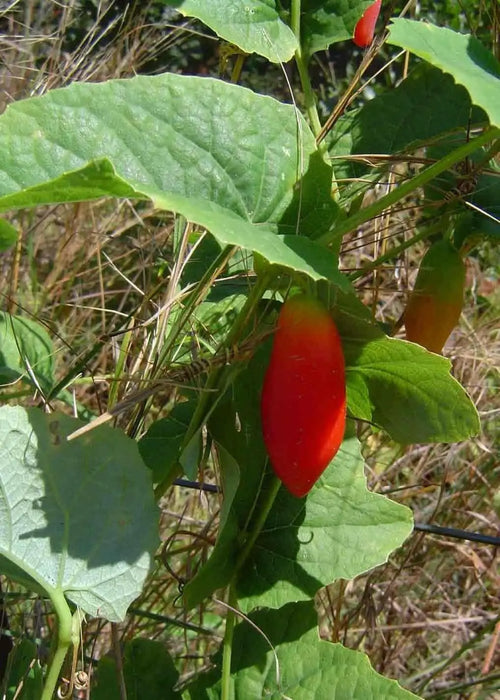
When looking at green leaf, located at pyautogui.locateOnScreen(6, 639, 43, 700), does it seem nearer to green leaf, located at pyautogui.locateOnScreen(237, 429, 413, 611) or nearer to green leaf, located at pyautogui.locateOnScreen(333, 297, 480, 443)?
green leaf, located at pyautogui.locateOnScreen(237, 429, 413, 611)

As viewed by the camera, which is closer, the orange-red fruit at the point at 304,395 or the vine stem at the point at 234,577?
the orange-red fruit at the point at 304,395

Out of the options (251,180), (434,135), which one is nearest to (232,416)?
(251,180)

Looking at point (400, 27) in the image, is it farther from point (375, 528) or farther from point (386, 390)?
point (375, 528)

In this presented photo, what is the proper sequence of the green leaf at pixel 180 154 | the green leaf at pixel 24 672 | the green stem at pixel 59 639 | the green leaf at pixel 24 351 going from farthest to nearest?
1. the green leaf at pixel 24 351
2. the green leaf at pixel 24 672
3. the green stem at pixel 59 639
4. the green leaf at pixel 180 154

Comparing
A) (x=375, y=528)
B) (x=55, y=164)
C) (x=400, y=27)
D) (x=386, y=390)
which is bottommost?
(x=375, y=528)

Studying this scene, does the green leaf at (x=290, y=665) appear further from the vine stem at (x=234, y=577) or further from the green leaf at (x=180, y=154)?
the green leaf at (x=180, y=154)

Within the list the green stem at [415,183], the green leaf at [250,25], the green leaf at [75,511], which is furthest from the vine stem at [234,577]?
the green leaf at [250,25]

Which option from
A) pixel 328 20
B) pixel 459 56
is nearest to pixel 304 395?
pixel 459 56
